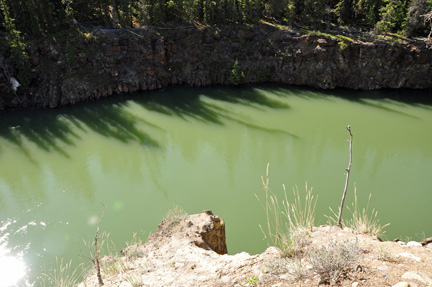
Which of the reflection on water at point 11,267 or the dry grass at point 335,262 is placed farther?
the reflection on water at point 11,267

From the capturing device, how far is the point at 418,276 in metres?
3.12

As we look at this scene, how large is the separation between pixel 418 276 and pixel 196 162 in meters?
11.3

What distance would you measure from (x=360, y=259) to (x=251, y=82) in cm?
2094

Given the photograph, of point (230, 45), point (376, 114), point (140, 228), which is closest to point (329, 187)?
point (140, 228)

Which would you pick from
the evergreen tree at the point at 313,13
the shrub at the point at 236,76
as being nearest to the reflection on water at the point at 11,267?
the shrub at the point at 236,76

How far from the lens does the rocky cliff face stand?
19938 millimetres

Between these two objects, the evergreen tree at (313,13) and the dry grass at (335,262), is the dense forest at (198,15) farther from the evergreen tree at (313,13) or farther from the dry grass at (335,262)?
the dry grass at (335,262)

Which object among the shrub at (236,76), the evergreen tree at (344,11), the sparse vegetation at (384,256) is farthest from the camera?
the evergreen tree at (344,11)

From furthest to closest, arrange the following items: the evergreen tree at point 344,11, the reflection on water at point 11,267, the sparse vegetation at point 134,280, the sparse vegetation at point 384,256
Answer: the evergreen tree at point 344,11 → the reflection on water at point 11,267 → the sparse vegetation at point 134,280 → the sparse vegetation at point 384,256

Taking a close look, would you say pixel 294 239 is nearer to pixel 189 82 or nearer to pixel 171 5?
pixel 189 82

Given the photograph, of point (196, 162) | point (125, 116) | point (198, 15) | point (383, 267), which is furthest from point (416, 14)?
point (383, 267)

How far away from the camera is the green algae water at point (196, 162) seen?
32.0 feet

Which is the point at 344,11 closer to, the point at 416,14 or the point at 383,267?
the point at 416,14

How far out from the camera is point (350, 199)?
10.6m
